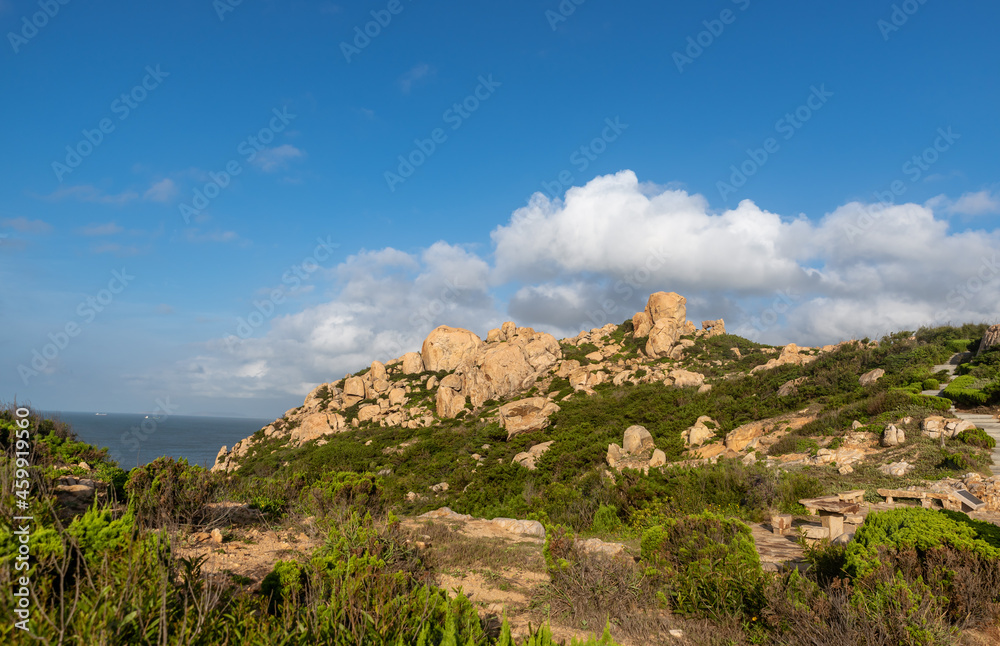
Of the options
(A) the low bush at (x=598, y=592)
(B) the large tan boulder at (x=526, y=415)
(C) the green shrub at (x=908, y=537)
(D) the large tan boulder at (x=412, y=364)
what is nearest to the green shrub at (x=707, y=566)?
(A) the low bush at (x=598, y=592)

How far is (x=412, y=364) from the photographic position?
4916cm

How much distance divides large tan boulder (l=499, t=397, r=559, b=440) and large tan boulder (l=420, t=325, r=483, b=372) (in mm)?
16233

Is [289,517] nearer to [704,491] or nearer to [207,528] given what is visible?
[207,528]

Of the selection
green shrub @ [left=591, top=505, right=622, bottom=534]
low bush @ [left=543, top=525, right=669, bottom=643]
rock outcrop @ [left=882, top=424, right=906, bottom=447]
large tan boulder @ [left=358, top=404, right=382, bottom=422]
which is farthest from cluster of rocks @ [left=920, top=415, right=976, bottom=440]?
large tan boulder @ [left=358, top=404, right=382, bottom=422]

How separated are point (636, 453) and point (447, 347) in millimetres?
31163

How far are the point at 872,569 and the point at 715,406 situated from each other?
22.4 m

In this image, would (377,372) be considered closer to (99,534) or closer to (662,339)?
(662,339)

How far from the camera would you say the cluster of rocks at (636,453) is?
61.8ft

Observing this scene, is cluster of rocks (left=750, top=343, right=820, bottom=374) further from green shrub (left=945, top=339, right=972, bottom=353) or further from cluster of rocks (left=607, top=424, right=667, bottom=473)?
cluster of rocks (left=607, top=424, right=667, bottom=473)

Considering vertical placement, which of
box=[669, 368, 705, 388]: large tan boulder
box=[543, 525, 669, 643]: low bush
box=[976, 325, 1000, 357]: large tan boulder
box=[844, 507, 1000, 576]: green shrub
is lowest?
box=[543, 525, 669, 643]: low bush

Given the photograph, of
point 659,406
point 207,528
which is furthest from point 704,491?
point 659,406

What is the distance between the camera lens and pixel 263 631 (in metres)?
2.82

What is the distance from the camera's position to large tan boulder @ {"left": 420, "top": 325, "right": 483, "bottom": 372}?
4807 cm

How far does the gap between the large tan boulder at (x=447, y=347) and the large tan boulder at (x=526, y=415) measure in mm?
16233
